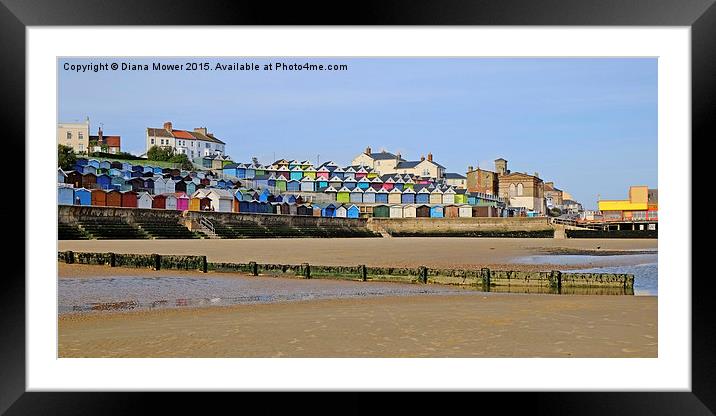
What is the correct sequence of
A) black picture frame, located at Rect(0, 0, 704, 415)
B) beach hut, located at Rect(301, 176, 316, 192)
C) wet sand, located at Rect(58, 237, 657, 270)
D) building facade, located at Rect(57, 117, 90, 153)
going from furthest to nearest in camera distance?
wet sand, located at Rect(58, 237, 657, 270), beach hut, located at Rect(301, 176, 316, 192), building facade, located at Rect(57, 117, 90, 153), black picture frame, located at Rect(0, 0, 704, 415)

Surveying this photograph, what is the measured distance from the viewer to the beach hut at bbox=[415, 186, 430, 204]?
8353 mm

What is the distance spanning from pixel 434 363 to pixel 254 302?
313 cm

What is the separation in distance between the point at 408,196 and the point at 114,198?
13.5ft

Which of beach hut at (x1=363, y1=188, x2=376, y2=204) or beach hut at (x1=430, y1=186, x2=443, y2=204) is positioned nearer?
beach hut at (x1=430, y1=186, x2=443, y2=204)

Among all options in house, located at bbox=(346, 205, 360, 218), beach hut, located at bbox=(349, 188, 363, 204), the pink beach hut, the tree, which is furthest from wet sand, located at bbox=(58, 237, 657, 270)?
the tree

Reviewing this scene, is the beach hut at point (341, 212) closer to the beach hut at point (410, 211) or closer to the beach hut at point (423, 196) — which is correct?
the beach hut at point (410, 211)

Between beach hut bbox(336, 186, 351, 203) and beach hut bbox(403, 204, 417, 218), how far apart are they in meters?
0.82

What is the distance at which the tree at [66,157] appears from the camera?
658 cm

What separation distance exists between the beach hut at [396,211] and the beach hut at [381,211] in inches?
2.3

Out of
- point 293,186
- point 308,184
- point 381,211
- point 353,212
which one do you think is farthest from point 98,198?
point 381,211

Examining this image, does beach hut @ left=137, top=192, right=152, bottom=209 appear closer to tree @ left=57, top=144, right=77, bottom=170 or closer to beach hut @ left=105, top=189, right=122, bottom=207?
beach hut @ left=105, top=189, right=122, bottom=207
